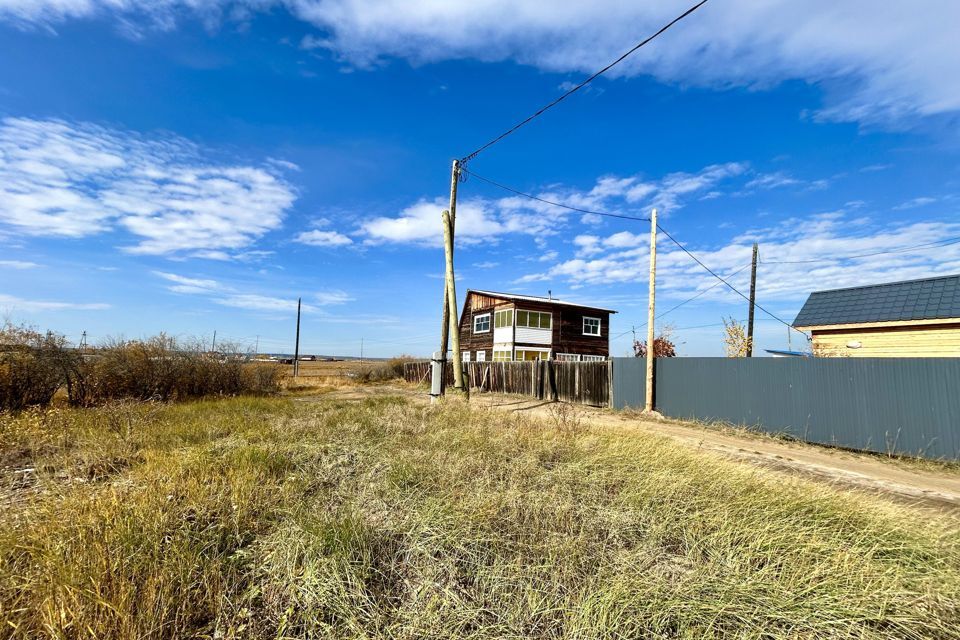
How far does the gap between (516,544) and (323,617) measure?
1350 mm

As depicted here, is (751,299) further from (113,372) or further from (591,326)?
(113,372)

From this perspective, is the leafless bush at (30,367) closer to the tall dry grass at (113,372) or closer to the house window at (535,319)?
the tall dry grass at (113,372)

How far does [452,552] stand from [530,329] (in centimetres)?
2516

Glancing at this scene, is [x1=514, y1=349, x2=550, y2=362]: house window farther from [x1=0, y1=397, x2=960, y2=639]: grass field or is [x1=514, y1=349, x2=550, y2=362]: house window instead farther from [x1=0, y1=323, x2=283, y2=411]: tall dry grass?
[x1=0, y1=397, x2=960, y2=639]: grass field

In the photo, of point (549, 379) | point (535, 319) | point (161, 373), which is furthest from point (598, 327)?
point (161, 373)

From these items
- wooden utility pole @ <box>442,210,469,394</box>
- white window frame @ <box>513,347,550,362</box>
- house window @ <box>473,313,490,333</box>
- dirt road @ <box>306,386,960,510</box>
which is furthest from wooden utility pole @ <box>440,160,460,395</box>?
house window @ <box>473,313,490,333</box>

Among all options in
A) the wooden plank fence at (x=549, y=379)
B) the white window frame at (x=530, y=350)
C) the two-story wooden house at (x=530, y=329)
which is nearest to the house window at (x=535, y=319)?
the two-story wooden house at (x=530, y=329)

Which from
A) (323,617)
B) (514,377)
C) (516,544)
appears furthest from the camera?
(514,377)

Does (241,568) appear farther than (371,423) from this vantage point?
No

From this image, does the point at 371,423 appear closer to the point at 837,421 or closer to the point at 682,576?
the point at 682,576

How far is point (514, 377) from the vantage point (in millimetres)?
21438

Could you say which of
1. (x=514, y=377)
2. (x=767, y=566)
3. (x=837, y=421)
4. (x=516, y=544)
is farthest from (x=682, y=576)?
(x=514, y=377)

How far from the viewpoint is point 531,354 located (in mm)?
27891

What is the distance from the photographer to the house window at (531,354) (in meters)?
27.5
